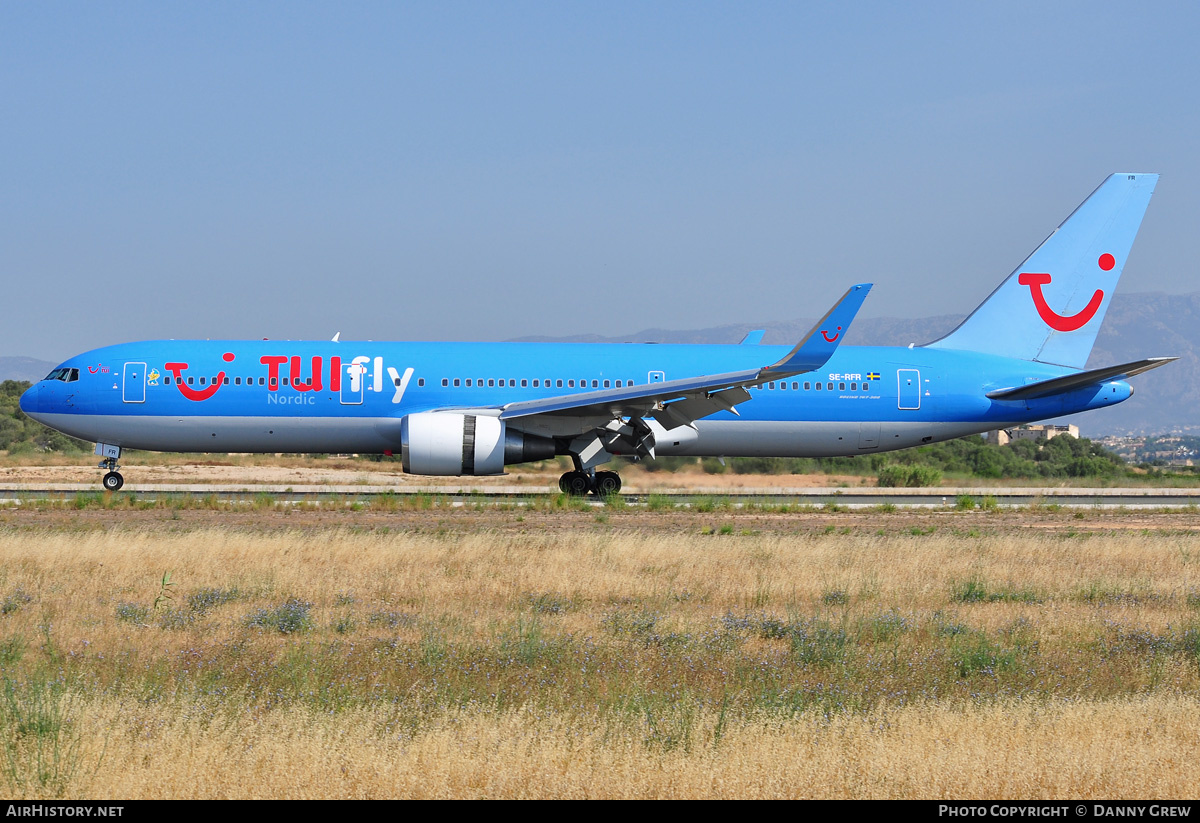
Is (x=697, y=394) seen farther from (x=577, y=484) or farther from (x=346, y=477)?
(x=346, y=477)

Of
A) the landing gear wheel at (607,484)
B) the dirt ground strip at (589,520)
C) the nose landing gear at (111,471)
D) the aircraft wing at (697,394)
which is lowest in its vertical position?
the dirt ground strip at (589,520)

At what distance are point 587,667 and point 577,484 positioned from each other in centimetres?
1711

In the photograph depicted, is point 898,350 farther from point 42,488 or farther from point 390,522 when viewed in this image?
point 42,488

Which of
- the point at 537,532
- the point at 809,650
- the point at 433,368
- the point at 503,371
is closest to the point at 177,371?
the point at 433,368

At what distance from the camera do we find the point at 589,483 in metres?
25.8

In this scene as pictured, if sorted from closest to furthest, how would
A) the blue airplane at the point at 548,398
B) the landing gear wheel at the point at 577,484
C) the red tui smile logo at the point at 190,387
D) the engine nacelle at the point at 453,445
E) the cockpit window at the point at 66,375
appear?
the engine nacelle at the point at 453,445 < the blue airplane at the point at 548,398 < the red tui smile logo at the point at 190,387 < the landing gear wheel at the point at 577,484 < the cockpit window at the point at 66,375

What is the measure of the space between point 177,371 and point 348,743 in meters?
20.8

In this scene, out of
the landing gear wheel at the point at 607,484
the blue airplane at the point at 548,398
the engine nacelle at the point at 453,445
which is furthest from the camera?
the landing gear wheel at the point at 607,484

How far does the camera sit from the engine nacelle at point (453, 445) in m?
23.3

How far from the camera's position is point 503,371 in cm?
2611

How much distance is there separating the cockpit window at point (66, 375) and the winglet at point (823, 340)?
16.0 metres

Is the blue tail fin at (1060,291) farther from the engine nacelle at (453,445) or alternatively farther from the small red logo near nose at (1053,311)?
the engine nacelle at (453,445)

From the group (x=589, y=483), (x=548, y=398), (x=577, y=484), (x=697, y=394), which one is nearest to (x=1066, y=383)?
(x=697, y=394)

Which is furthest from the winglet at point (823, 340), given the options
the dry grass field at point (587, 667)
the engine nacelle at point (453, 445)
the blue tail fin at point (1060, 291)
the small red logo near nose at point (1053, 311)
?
the small red logo near nose at point (1053, 311)
